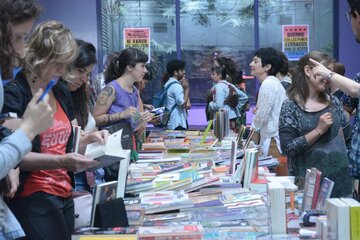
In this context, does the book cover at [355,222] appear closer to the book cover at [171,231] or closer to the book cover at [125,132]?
the book cover at [171,231]

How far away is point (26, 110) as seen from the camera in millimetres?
1504

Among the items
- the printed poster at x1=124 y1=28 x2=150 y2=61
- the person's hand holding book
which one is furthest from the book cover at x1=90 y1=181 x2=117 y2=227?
the printed poster at x1=124 y1=28 x2=150 y2=61

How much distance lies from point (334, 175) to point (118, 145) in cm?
121

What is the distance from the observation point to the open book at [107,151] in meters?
2.34

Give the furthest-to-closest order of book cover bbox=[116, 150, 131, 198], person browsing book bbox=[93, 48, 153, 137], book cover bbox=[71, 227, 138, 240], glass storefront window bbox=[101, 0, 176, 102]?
1. glass storefront window bbox=[101, 0, 176, 102]
2. person browsing book bbox=[93, 48, 153, 137]
3. book cover bbox=[116, 150, 131, 198]
4. book cover bbox=[71, 227, 138, 240]

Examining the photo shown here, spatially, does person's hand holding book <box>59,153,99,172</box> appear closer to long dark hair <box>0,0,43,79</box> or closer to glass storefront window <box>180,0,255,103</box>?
long dark hair <box>0,0,43,79</box>

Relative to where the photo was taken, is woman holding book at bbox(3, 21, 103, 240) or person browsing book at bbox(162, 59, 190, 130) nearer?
woman holding book at bbox(3, 21, 103, 240)

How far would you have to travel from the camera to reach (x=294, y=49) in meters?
7.73

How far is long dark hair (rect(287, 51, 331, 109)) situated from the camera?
9.75 ft

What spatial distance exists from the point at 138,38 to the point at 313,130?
5.42m


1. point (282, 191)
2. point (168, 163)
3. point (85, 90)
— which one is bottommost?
point (168, 163)

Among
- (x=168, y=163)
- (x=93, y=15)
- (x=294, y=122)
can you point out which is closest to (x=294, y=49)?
(x=93, y=15)

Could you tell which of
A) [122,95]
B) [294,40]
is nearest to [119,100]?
[122,95]

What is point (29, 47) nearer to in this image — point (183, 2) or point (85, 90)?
point (85, 90)
